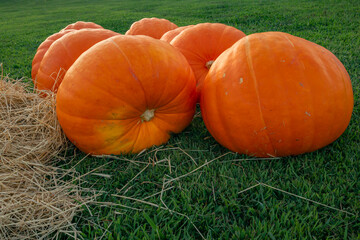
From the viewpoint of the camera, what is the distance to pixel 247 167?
6.08 ft

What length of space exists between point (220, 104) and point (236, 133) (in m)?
0.22

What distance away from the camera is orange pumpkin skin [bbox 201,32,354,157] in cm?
178

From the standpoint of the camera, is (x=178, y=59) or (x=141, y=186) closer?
(x=141, y=186)

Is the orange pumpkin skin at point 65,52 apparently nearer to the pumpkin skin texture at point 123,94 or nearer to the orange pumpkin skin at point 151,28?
the pumpkin skin texture at point 123,94

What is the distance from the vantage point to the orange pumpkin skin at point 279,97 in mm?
1779

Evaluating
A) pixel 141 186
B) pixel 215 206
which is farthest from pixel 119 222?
pixel 215 206

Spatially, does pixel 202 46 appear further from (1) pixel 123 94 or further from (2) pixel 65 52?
(2) pixel 65 52

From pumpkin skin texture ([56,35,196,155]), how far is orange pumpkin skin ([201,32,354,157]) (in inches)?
13.2

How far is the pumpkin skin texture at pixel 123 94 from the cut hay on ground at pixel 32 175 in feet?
0.97

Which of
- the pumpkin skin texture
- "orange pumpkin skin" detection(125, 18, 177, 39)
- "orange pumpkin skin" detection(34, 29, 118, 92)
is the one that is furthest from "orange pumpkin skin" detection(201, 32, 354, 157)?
"orange pumpkin skin" detection(125, 18, 177, 39)

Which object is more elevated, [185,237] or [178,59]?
[178,59]

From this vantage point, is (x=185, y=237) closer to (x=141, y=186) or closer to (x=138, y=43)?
(x=141, y=186)

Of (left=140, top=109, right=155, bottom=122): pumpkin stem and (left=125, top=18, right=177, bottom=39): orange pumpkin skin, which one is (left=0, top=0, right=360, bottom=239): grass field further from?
(left=125, top=18, right=177, bottom=39): orange pumpkin skin

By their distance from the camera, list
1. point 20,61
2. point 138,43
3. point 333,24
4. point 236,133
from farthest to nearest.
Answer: point 333,24
point 20,61
point 138,43
point 236,133
